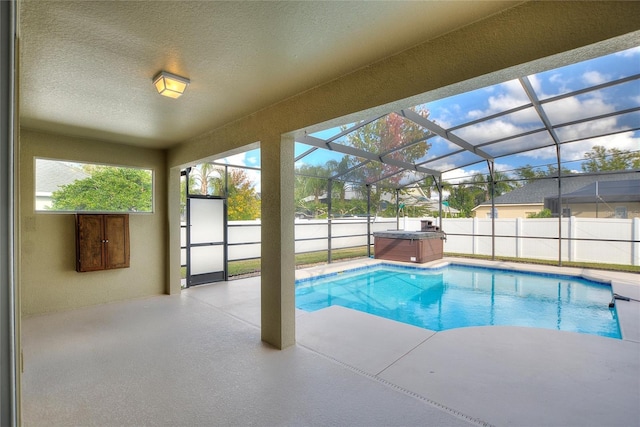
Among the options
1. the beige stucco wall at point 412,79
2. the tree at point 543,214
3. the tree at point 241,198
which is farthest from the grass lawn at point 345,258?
the beige stucco wall at point 412,79

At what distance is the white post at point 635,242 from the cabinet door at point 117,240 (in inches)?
433

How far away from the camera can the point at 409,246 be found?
908 centimetres

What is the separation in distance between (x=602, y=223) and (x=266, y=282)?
913 cm

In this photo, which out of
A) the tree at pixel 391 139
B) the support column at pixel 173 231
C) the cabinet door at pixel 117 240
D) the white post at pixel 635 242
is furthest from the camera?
the white post at pixel 635 242

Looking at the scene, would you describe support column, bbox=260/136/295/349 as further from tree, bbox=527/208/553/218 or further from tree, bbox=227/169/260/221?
tree, bbox=527/208/553/218

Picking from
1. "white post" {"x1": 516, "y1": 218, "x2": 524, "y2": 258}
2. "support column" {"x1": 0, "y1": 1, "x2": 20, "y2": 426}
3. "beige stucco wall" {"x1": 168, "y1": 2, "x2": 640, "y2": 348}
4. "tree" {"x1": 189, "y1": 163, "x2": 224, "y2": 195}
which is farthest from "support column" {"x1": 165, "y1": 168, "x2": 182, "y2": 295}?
"white post" {"x1": 516, "y1": 218, "x2": 524, "y2": 258}

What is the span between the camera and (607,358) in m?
2.84

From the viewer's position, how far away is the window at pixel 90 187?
432 cm

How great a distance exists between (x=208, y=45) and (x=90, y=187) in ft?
13.1

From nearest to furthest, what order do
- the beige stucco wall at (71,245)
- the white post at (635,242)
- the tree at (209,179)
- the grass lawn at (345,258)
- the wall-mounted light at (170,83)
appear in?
the wall-mounted light at (170,83) < the beige stucco wall at (71,245) < the tree at (209,179) < the white post at (635,242) < the grass lawn at (345,258)

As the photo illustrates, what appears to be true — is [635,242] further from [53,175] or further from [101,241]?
[53,175]

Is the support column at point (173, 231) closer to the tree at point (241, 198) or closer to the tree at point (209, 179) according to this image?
the tree at point (209, 179)

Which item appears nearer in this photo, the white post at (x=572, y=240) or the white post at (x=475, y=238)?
the white post at (x=572, y=240)

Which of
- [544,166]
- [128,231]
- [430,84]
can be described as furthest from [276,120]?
[544,166]
